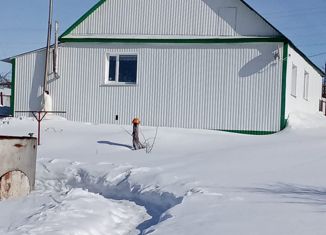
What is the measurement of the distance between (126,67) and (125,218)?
11.0 metres

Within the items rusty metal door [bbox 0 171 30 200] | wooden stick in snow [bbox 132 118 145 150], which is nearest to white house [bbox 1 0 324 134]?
wooden stick in snow [bbox 132 118 145 150]

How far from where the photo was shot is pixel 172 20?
18.2 metres

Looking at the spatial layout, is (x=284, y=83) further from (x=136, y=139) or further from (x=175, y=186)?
(x=175, y=186)

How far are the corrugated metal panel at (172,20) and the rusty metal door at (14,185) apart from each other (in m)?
9.14

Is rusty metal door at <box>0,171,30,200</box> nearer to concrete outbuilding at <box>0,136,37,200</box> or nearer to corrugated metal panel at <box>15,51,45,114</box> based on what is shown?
concrete outbuilding at <box>0,136,37,200</box>

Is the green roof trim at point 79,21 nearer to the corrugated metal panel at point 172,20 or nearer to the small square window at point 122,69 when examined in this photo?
the corrugated metal panel at point 172,20

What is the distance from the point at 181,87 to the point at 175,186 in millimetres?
8888

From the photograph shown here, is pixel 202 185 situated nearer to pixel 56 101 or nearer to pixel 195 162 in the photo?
pixel 195 162

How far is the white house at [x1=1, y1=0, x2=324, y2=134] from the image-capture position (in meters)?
17.1

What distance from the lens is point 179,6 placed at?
712 inches

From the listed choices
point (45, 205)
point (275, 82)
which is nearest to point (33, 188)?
point (45, 205)

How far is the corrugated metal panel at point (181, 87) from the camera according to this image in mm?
17094

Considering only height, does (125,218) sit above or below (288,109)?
below

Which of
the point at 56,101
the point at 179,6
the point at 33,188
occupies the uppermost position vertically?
the point at 179,6
